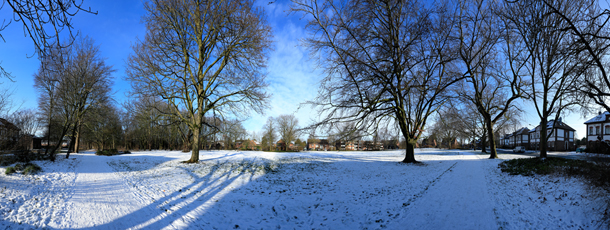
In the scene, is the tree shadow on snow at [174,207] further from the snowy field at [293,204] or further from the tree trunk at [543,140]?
the tree trunk at [543,140]

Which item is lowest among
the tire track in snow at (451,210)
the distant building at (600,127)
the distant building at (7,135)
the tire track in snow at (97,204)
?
the tire track in snow at (97,204)

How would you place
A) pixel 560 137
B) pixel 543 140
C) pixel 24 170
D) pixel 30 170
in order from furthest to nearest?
pixel 560 137, pixel 543 140, pixel 30 170, pixel 24 170

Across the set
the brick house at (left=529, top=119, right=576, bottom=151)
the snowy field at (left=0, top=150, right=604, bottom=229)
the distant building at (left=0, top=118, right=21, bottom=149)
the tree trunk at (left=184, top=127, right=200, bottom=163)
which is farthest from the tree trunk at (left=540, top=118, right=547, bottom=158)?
the brick house at (left=529, top=119, right=576, bottom=151)

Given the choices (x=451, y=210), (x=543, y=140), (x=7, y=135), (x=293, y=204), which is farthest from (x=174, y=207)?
(x=543, y=140)

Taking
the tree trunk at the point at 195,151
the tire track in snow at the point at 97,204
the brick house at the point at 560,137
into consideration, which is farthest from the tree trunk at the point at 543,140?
the brick house at the point at 560,137

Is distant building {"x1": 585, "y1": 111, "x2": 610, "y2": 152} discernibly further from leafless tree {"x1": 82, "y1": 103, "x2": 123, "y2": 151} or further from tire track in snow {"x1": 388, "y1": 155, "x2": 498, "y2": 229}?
leafless tree {"x1": 82, "y1": 103, "x2": 123, "y2": 151}

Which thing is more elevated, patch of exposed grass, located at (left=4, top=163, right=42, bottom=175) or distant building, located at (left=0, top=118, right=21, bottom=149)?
distant building, located at (left=0, top=118, right=21, bottom=149)

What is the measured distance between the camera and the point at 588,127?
41.6 metres

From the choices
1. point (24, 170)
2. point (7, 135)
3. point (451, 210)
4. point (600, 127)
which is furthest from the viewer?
point (600, 127)

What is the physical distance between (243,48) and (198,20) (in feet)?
9.73

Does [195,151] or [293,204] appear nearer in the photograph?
[293,204]

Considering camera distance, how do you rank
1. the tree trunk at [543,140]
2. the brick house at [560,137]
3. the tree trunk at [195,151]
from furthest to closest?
the brick house at [560,137], the tree trunk at [195,151], the tree trunk at [543,140]

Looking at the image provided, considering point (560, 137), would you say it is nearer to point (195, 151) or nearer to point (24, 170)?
point (195, 151)

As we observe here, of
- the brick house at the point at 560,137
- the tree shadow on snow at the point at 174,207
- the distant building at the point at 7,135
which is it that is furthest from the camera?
the brick house at the point at 560,137
